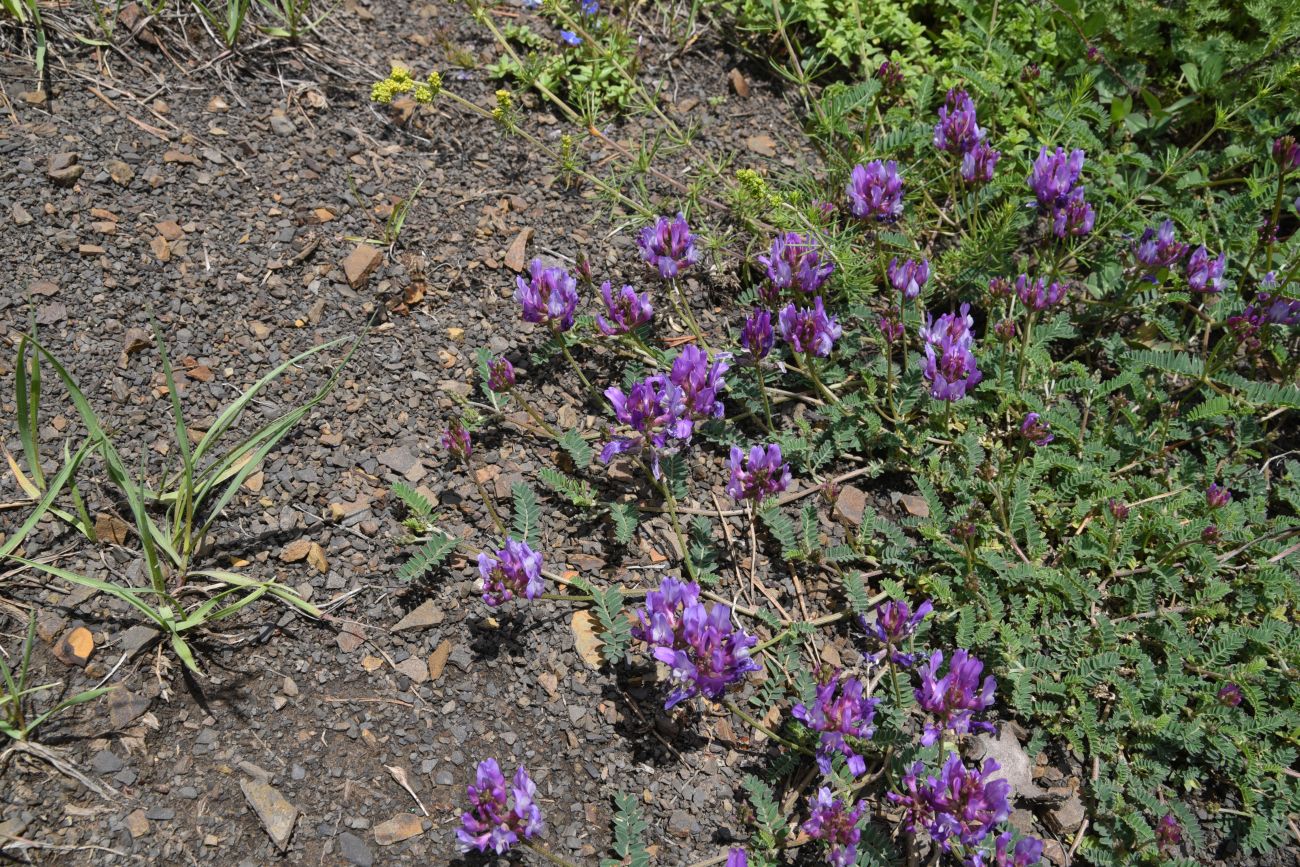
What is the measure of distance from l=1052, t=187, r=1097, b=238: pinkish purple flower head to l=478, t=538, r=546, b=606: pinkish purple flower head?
2.23 meters

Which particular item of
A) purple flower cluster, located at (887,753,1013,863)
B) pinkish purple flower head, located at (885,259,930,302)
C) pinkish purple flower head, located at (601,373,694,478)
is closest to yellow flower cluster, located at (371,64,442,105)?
pinkish purple flower head, located at (601,373,694,478)

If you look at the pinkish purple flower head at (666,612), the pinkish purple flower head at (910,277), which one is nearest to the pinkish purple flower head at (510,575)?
the pinkish purple flower head at (666,612)

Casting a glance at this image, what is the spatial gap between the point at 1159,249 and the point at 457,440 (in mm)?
2606

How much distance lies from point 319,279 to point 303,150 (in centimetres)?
67

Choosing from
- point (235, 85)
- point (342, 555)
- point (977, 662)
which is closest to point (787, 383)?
point (977, 662)

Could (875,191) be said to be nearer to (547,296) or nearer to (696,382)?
(696,382)

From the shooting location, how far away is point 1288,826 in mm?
2977

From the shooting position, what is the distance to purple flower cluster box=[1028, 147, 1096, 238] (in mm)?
3510

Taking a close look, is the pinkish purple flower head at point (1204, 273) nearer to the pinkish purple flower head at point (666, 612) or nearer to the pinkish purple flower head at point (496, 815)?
the pinkish purple flower head at point (666, 612)

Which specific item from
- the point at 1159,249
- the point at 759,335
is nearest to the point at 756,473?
the point at 759,335

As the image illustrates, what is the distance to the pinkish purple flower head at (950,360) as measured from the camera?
3.24 meters

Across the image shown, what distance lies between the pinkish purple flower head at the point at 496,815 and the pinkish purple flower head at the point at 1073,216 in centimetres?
263

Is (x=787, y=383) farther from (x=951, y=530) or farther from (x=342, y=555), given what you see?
(x=342, y=555)

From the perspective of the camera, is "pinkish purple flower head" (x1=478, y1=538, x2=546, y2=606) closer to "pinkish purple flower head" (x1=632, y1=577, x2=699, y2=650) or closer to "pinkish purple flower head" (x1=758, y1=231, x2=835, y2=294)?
"pinkish purple flower head" (x1=632, y1=577, x2=699, y2=650)
